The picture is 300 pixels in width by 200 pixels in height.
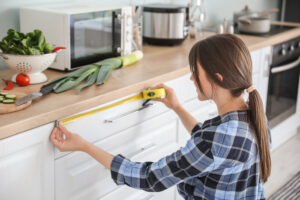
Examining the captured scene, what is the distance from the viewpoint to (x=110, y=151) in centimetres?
179

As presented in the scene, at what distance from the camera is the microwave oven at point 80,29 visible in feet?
6.26

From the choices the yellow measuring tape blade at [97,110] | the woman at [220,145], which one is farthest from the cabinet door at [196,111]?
the woman at [220,145]

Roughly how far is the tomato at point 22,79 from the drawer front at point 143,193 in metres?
0.54

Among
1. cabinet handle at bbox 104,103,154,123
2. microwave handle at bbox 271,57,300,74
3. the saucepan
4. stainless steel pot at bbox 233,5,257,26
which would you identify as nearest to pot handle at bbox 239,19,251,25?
the saucepan

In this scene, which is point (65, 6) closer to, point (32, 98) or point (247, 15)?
point (32, 98)

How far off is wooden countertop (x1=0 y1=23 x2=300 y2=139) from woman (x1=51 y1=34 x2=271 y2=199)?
0.09 meters

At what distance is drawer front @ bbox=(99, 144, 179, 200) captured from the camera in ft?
6.21

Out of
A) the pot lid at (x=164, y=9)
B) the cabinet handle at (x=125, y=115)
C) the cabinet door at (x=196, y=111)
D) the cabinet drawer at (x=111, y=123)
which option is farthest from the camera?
the pot lid at (x=164, y=9)

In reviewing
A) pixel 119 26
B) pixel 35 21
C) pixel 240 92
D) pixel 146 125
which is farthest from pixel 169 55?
pixel 240 92

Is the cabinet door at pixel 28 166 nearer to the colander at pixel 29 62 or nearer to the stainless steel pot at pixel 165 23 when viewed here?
the colander at pixel 29 62

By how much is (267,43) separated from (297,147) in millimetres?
1027

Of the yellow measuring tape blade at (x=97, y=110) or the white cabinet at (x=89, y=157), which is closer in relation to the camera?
the white cabinet at (x=89, y=157)

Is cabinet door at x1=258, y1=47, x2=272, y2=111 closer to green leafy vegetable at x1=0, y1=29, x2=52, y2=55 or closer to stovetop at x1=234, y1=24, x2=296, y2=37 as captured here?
stovetop at x1=234, y1=24, x2=296, y2=37

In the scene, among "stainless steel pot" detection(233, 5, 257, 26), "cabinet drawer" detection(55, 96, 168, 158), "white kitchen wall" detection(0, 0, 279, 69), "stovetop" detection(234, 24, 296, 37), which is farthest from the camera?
"stainless steel pot" detection(233, 5, 257, 26)
